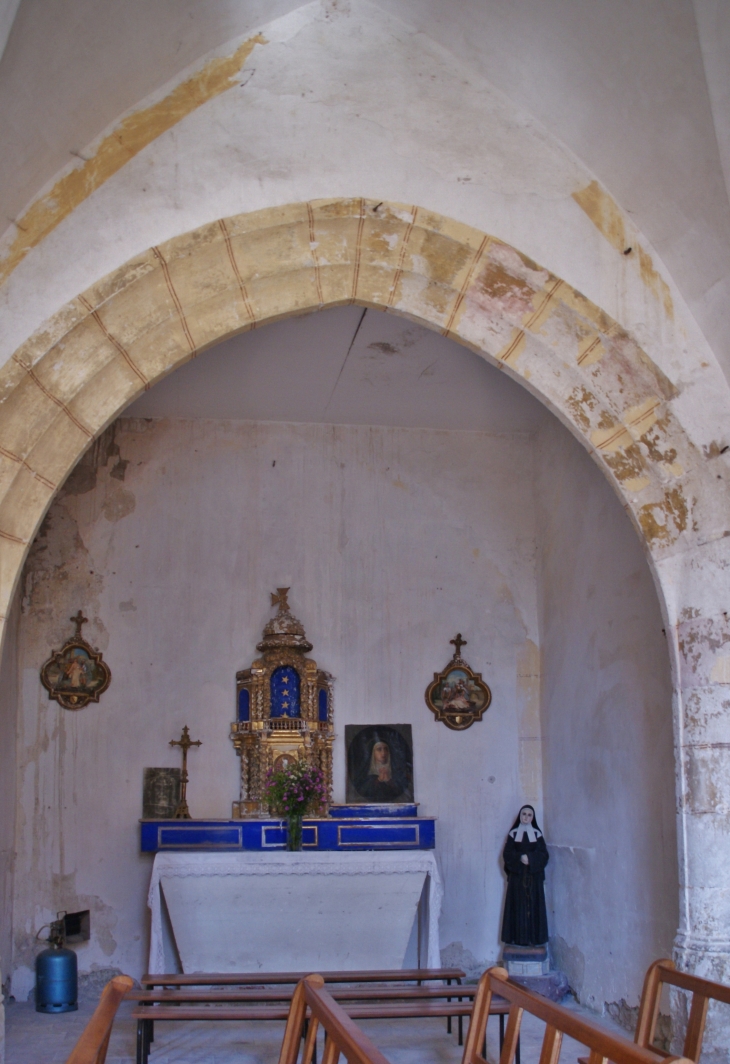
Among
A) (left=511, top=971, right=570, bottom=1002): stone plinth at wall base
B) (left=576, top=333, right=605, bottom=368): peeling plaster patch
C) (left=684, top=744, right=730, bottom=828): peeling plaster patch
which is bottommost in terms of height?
(left=511, top=971, right=570, bottom=1002): stone plinth at wall base

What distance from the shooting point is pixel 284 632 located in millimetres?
7980

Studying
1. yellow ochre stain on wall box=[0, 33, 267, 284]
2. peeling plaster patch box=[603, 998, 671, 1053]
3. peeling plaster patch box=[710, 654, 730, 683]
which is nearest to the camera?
yellow ochre stain on wall box=[0, 33, 267, 284]

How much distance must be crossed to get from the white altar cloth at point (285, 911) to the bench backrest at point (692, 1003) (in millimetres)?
3408

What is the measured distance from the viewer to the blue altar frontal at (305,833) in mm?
7383

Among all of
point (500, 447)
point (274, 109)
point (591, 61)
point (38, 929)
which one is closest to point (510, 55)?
point (591, 61)

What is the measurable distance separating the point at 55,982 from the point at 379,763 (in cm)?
272

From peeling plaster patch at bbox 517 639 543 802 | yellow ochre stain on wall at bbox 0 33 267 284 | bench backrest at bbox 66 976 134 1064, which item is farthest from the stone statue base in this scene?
yellow ochre stain on wall at bbox 0 33 267 284

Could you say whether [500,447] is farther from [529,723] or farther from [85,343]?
[85,343]

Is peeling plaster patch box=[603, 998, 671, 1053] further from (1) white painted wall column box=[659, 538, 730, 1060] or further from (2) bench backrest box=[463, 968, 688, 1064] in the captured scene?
(2) bench backrest box=[463, 968, 688, 1064]

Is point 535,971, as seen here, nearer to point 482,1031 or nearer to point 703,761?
point 703,761

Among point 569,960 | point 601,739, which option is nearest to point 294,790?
point 601,739

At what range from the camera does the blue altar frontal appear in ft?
24.2

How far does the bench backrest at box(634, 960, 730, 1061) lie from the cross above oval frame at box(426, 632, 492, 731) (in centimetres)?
440

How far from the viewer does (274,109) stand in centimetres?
502
